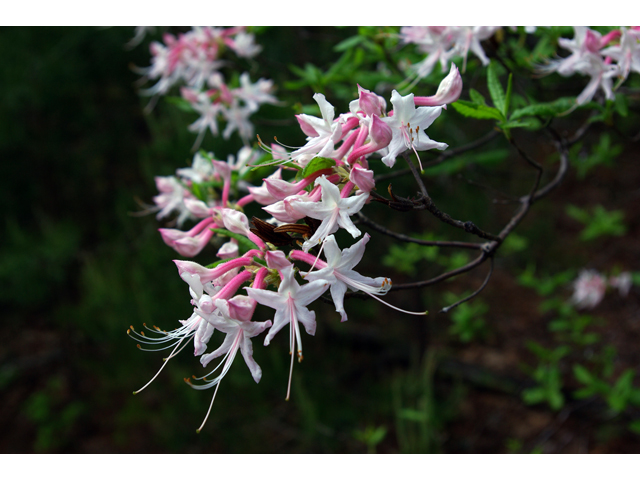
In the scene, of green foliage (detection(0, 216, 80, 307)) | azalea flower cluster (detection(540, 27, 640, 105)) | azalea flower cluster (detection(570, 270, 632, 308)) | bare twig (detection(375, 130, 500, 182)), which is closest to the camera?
azalea flower cluster (detection(540, 27, 640, 105))

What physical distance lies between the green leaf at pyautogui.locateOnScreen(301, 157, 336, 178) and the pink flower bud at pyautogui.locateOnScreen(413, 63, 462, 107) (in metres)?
0.19

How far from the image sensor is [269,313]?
94.0 inches

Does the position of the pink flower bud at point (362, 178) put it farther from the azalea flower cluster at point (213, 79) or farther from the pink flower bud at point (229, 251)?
the azalea flower cluster at point (213, 79)

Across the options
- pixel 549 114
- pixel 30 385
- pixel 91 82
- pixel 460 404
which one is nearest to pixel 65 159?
pixel 91 82

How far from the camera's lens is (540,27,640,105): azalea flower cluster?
3.08ft

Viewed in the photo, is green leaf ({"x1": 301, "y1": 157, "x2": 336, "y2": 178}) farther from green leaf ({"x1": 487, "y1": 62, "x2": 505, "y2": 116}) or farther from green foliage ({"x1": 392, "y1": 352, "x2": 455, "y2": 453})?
green foliage ({"x1": 392, "y1": 352, "x2": 455, "y2": 453})

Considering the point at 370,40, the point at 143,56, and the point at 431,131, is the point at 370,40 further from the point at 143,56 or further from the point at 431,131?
the point at 143,56

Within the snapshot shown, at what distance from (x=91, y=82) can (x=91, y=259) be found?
1.65 metres

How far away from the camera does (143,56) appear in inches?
151

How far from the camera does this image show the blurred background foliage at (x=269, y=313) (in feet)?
7.80

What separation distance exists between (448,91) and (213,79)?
3.63 ft

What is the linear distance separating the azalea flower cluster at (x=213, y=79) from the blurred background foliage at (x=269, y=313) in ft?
0.38

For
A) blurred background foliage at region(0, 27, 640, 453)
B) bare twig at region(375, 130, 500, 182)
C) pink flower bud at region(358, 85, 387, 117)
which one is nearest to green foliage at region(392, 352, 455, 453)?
blurred background foliage at region(0, 27, 640, 453)

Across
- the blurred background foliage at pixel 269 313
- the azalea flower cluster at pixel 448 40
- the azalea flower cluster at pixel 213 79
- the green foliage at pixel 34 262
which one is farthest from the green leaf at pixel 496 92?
the green foliage at pixel 34 262
